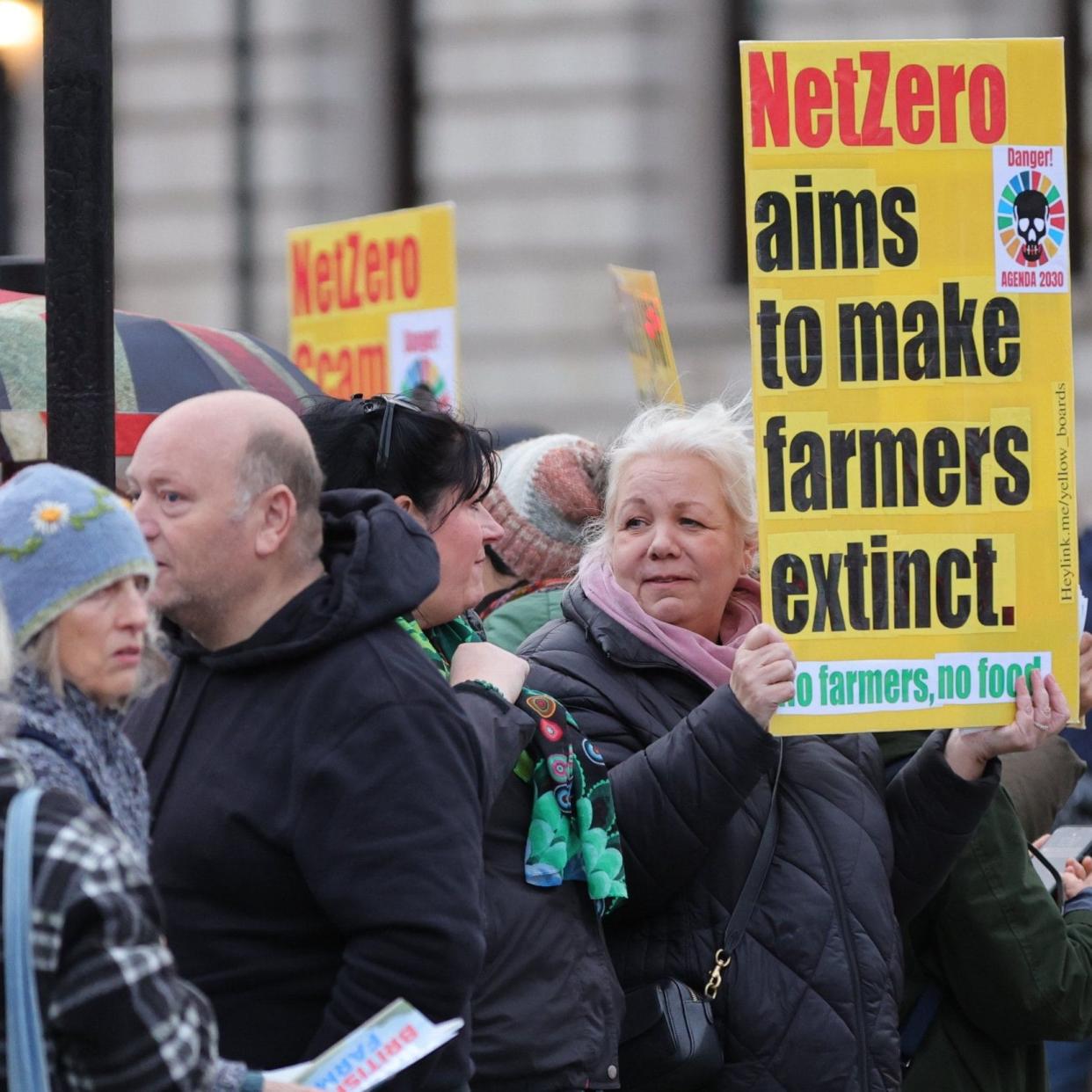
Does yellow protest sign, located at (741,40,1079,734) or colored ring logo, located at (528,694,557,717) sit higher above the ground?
yellow protest sign, located at (741,40,1079,734)

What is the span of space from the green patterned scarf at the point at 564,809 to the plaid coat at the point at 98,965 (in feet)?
3.16

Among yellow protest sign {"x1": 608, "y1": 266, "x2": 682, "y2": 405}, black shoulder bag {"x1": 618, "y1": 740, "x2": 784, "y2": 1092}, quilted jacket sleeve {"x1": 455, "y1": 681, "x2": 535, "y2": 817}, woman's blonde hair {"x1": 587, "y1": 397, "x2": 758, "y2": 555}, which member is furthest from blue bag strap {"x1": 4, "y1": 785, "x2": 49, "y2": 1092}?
yellow protest sign {"x1": 608, "y1": 266, "x2": 682, "y2": 405}

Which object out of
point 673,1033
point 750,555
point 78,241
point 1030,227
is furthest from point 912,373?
point 78,241

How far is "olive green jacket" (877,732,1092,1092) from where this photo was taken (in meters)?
3.39

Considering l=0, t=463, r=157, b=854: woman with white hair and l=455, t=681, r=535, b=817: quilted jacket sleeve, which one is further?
l=455, t=681, r=535, b=817: quilted jacket sleeve

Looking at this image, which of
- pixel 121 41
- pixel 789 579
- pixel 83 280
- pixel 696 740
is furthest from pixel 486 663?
pixel 121 41

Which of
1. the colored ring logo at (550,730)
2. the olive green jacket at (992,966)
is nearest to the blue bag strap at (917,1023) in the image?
the olive green jacket at (992,966)

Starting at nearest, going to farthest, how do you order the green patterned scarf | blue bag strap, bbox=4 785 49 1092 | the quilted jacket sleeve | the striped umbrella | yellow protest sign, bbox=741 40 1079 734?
blue bag strap, bbox=4 785 49 1092
the quilted jacket sleeve
the green patterned scarf
yellow protest sign, bbox=741 40 1079 734
the striped umbrella

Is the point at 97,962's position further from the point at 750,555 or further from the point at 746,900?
the point at 750,555

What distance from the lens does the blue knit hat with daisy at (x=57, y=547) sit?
6.73 ft

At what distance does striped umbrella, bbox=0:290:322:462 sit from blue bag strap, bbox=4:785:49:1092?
1.91 metres

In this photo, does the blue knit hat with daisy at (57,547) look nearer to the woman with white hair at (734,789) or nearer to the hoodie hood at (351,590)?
the hoodie hood at (351,590)

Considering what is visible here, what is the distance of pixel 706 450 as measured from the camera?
3461 millimetres

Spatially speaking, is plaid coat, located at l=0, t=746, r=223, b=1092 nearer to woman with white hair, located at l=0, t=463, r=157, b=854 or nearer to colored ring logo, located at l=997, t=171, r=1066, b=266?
woman with white hair, located at l=0, t=463, r=157, b=854
